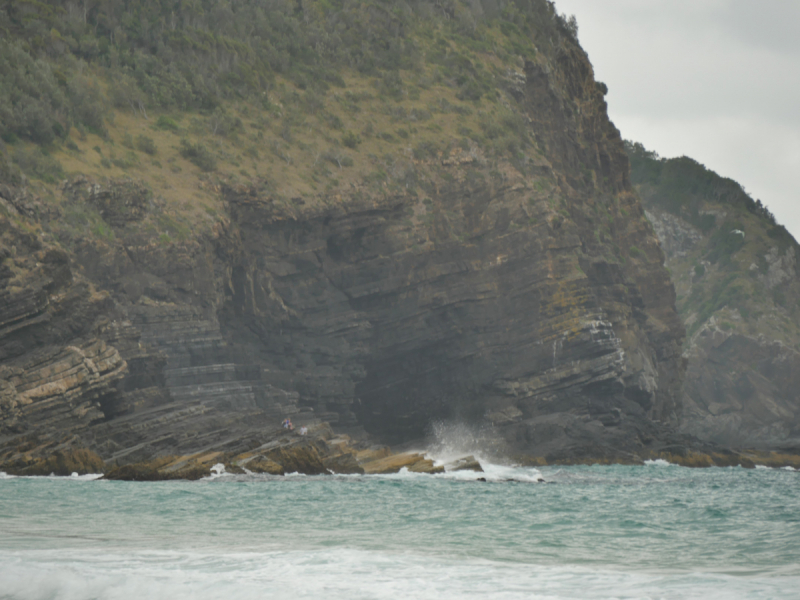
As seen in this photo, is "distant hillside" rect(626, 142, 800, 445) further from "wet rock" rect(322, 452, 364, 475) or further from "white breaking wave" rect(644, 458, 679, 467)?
Result: "wet rock" rect(322, 452, 364, 475)

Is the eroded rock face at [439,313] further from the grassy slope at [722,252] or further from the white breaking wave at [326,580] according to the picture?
the grassy slope at [722,252]

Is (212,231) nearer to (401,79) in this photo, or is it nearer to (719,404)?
(401,79)

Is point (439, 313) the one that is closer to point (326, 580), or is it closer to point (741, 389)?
point (326, 580)

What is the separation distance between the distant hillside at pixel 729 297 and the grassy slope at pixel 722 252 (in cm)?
14

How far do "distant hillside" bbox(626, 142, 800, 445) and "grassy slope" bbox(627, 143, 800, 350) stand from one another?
137 mm

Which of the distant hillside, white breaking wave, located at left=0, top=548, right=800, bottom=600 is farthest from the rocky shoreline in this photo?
the distant hillside

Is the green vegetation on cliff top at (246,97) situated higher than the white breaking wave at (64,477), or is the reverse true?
the green vegetation on cliff top at (246,97)

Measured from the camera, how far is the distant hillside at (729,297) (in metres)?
84.9

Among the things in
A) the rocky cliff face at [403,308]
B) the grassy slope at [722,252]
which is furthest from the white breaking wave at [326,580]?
the grassy slope at [722,252]

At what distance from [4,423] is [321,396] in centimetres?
2159

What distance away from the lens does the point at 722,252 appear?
10575 cm

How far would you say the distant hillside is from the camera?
84.9 meters

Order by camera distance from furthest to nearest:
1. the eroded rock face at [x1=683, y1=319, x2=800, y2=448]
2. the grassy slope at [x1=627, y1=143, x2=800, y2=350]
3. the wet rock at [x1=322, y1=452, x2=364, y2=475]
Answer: the grassy slope at [x1=627, y1=143, x2=800, y2=350]
the eroded rock face at [x1=683, y1=319, x2=800, y2=448]
the wet rock at [x1=322, y1=452, x2=364, y2=475]

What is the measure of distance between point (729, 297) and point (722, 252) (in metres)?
12.1
